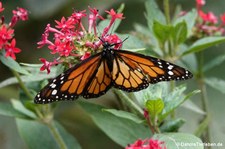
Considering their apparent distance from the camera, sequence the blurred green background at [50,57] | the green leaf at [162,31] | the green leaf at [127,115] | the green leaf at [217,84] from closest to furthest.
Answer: the green leaf at [127,115] < the green leaf at [162,31] < the green leaf at [217,84] < the blurred green background at [50,57]

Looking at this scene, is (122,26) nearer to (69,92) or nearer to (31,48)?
(31,48)

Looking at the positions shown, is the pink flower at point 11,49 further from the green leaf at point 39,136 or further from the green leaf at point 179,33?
the green leaf at point 179,33


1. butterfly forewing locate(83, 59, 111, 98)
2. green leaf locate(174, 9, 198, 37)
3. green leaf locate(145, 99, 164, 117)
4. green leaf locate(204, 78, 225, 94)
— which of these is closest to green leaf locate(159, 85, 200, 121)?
green leaf locate(145, 99, 164, 117)

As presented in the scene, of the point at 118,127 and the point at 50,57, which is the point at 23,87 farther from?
the point at 50,57

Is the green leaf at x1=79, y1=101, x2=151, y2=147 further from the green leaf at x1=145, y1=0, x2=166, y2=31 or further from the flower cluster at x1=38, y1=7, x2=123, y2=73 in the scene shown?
the green leaf at x1=145, y1=0, x2=166, y2=31

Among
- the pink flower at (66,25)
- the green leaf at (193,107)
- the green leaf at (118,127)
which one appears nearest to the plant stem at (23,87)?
the green leaf at (118,127)

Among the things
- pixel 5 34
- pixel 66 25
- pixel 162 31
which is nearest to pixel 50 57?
pixel 162 31
